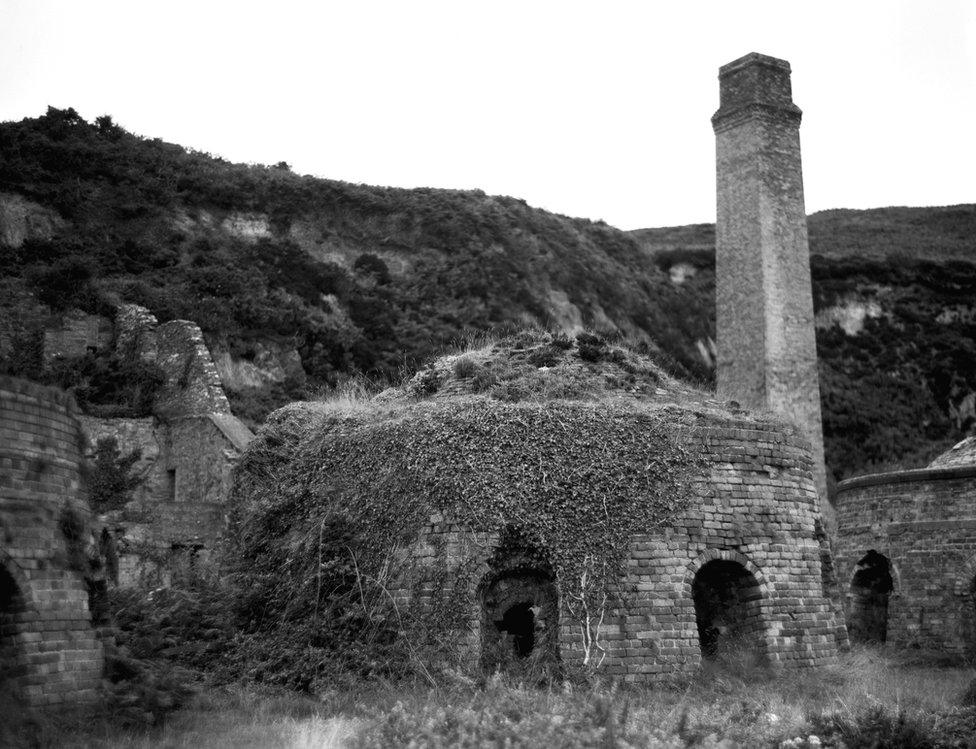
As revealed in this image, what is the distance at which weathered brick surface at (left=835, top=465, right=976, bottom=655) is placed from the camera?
769 inches

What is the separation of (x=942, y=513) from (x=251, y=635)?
40.2 ft

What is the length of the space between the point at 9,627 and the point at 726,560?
759cm

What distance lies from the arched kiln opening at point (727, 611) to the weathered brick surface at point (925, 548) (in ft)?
22.9

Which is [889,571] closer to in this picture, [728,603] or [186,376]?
[728,603]

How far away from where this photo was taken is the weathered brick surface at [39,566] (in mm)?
9305

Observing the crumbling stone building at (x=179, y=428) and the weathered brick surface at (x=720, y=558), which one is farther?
the crumbling stone building at (x=179, y=428)

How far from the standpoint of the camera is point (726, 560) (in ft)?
44.5

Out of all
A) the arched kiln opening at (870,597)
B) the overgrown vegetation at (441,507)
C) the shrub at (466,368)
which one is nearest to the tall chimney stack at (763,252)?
the arched kiln opening at (870,597)

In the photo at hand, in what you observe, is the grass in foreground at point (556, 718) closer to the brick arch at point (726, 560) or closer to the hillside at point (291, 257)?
the brick arch at point (726, 560)

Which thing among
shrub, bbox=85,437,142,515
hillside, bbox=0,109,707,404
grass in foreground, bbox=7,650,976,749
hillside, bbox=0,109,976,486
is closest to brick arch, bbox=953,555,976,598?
grass in foreground, bbox=7,650,976,749

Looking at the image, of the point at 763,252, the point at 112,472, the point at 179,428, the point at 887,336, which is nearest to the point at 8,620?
the point at 112,472

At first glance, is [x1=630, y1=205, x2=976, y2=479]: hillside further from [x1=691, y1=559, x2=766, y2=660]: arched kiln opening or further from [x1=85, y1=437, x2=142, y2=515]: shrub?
[x1=691, y1=559, x2=766, y2=660]: arched kiln opening

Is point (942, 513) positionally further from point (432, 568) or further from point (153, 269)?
point (153, 269)

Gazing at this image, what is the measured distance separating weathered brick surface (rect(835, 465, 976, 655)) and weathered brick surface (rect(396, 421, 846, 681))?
572 cm
